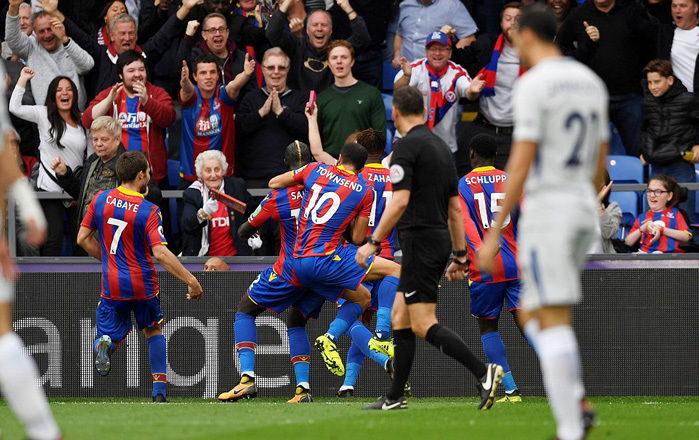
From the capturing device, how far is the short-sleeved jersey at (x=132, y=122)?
44.3 ft

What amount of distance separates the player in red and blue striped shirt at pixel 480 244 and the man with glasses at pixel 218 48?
4289 mm

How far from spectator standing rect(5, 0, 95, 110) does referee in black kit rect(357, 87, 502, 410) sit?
261 inches

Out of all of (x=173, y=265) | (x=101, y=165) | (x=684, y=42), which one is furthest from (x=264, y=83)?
(x=684, y=42)

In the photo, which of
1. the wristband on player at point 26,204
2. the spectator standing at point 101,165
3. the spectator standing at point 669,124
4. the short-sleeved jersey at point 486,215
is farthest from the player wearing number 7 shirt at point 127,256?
the spectator standing at point 669,124

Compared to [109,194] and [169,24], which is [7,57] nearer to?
[169,24]

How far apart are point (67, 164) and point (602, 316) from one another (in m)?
6.38

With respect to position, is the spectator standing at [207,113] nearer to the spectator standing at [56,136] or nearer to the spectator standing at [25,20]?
the spectator standing at [56,136]

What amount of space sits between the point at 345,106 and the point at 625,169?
137 inches

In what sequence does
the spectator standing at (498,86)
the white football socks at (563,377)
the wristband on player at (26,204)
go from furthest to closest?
the spectator standing at (498,86) < the white football socks at (563,377) < the wristband on player at (26,204)

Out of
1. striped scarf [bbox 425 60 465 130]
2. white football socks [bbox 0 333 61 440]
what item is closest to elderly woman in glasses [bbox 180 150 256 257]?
striped scarf [bbox 425 60 465 130]

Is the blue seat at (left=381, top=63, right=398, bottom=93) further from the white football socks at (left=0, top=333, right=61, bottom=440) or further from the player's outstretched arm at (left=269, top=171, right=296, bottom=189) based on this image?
the white football socks at (left=0, top=333, right=61, bottom=440)

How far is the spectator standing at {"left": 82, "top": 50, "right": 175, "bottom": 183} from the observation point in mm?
13312

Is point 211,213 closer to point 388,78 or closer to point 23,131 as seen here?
point 23,131

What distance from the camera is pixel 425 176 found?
8438mm
